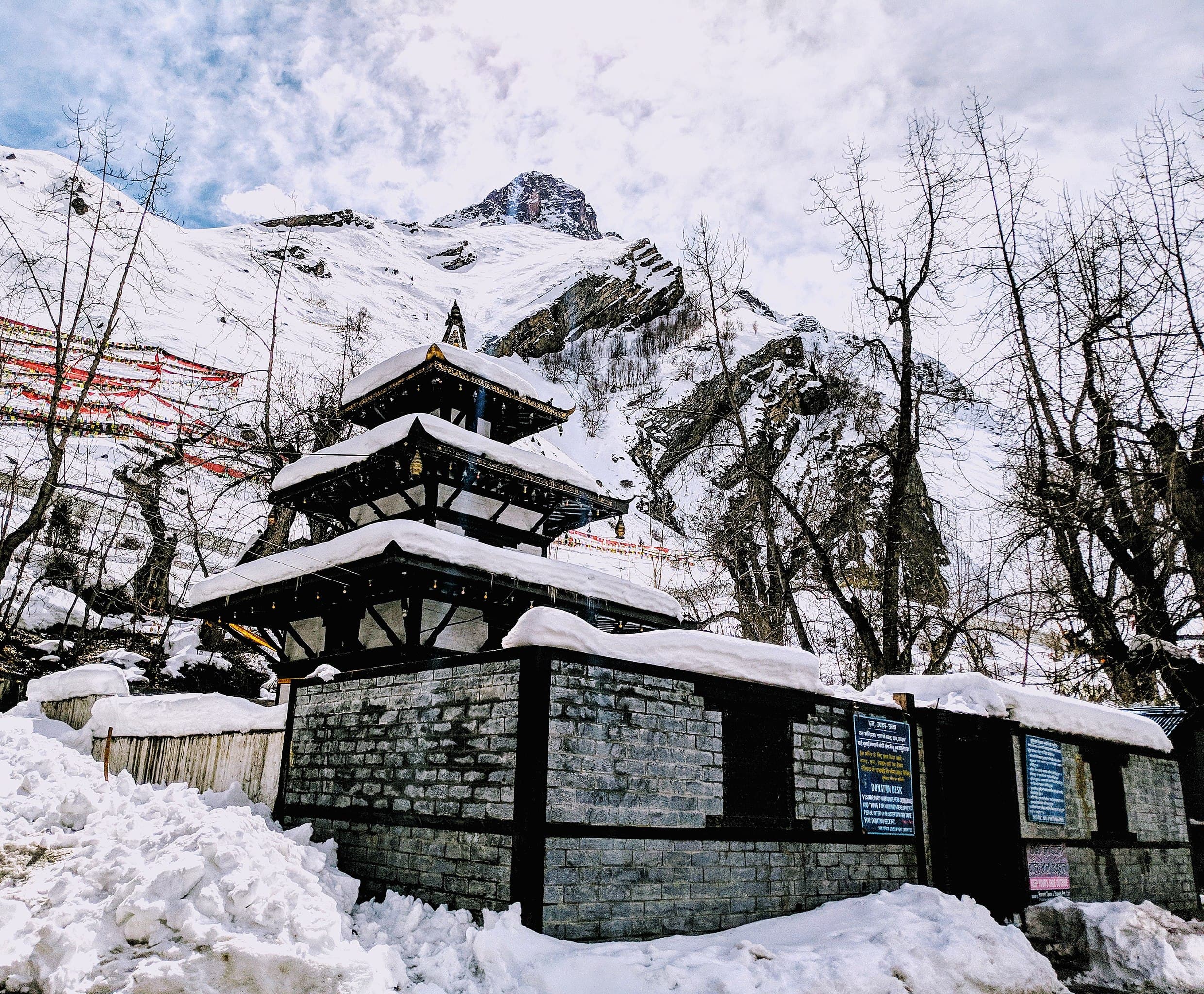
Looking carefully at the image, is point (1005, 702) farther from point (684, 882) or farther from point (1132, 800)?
point (684, 882)

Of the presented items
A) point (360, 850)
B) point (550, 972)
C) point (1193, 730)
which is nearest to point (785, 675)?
point (550, 972)

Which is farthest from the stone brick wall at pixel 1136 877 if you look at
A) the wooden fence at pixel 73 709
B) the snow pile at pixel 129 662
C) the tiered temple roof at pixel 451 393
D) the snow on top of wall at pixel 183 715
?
the snow pile at pixel 129 662

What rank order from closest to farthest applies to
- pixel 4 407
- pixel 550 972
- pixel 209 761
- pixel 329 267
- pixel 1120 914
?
1. pixel 550 972
2. pixel 1120 914
3. pixel 209 761
4. pixel 4 407
5. pixel 329 267

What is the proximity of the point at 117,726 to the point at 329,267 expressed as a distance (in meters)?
63.1

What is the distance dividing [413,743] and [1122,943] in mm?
8117

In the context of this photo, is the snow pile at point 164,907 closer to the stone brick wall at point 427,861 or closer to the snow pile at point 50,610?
the stone brick wall at point 427,861

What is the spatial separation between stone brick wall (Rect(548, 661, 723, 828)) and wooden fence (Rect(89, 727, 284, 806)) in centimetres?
454

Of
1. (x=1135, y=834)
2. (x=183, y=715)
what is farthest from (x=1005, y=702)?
(x=183, y=715)

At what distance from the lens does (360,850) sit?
8.44m

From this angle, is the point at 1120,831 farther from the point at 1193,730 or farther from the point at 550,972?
the point at 550,972

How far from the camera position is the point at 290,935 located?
5.76 meters

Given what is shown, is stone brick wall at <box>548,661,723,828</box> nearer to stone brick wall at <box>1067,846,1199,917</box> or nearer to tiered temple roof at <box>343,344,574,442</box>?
stone brick wall at <box>1067,846,1199,917</box>

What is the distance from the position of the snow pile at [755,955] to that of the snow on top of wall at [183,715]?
142 inches

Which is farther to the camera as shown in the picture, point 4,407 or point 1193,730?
point 4,407
